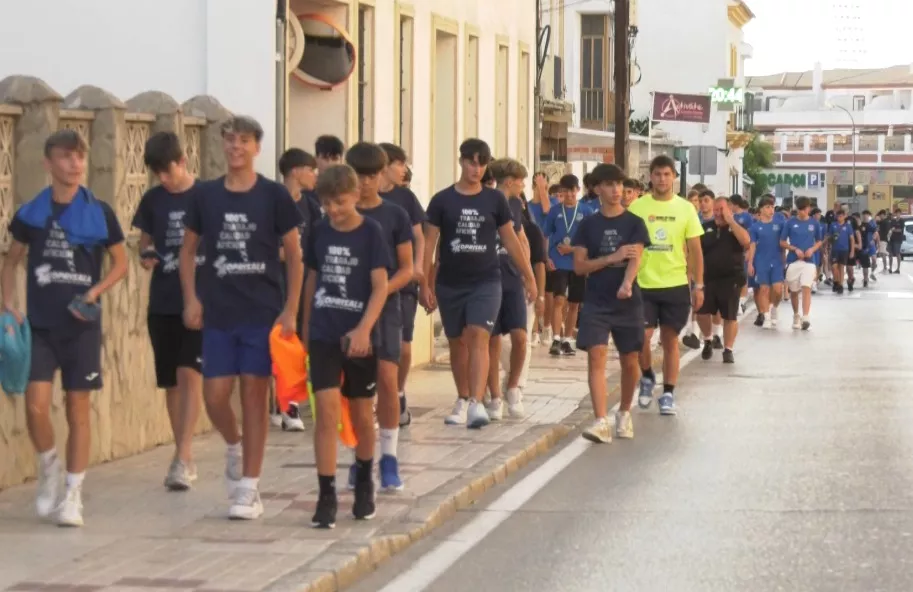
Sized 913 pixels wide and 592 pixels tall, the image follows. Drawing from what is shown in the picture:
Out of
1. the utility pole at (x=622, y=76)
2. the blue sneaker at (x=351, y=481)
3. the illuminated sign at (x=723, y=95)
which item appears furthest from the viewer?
the illuminated sign at (x=723, y=95)

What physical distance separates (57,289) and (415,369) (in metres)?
9.68

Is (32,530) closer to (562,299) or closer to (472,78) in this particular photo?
(562,299)

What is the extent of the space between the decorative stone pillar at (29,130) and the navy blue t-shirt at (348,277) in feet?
7.16

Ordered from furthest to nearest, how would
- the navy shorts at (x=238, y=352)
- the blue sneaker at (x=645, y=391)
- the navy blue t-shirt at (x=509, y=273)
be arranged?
the blue sneaker at (x=645, y=391)
the navy blue t-shirt at (x=509, y=273)
the navy shorts at (x=238, y=352)

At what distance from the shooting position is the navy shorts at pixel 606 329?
13.3 meters

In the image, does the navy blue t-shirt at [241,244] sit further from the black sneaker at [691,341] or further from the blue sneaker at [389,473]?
the black sneaker at [691,341]

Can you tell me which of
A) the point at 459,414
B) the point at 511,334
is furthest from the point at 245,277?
the point at 511,334

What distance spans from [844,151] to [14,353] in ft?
430

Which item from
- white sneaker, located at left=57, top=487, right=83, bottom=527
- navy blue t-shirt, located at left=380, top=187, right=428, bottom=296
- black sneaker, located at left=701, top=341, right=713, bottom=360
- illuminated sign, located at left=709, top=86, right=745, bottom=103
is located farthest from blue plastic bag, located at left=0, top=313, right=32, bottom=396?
illuminated sign, located at left=709, top=86, right=745, bottom=103

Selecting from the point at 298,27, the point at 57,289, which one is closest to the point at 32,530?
the point at 57,289

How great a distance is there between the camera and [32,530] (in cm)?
893

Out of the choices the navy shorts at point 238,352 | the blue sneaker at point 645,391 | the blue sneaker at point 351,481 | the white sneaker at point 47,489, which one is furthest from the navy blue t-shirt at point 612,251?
the white sneaker at point 47,489

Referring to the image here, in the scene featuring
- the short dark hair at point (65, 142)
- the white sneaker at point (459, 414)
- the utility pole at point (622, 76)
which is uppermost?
the utility pole at point (622, 76)

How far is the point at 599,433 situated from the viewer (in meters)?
13.2
